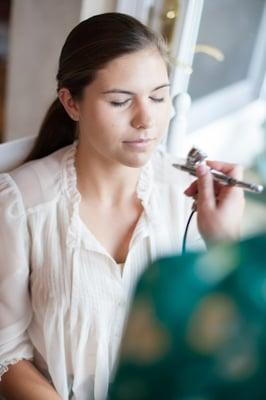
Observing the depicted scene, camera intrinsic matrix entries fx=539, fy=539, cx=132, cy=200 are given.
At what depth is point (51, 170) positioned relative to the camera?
92 cm

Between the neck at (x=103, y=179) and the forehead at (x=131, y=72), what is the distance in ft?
0.47

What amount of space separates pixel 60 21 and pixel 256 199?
2.70 feet

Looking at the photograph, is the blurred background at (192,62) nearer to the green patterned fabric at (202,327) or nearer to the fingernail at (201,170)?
the fingernail at (201,170)

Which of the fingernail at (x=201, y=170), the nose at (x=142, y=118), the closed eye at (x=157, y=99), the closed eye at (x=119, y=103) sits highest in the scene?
the closed eye at (x=157, y=99)

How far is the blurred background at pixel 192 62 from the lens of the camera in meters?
1.33

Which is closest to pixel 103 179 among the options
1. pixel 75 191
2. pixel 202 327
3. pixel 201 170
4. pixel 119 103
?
pixel 75 191

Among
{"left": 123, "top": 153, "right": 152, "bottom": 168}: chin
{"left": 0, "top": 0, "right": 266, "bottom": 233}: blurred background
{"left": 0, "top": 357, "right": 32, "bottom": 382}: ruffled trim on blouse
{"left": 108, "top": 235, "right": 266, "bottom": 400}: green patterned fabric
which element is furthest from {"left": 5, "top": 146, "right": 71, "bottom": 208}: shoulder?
{"left": 108, "top": 235, "right": 266, "bottom": 400}: green patterned fabric

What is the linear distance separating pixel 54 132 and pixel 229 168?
355mm

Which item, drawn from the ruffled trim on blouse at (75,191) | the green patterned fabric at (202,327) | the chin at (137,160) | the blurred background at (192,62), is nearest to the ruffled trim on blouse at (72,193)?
the ruffled trim on blouse at (75,191)

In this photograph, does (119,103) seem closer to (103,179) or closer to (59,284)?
(103,179)

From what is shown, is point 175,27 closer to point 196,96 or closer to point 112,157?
point 196,96

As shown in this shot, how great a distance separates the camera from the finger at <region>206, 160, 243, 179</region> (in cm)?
78

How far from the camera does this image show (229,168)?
80 centimetres

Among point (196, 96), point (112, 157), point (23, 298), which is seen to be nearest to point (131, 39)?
point (112, 157)
